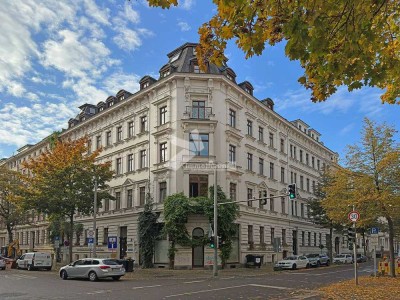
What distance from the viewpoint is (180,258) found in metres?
34.9

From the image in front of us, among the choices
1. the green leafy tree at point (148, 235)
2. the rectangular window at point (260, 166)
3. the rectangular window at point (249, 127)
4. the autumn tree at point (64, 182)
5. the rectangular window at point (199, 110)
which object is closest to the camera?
the autumn tree at point (64, 182)

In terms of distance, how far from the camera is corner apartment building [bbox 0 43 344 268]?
120 feet

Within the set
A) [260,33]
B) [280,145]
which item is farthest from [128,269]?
[260,33]

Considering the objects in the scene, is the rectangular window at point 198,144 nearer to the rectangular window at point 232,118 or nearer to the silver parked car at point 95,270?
the rectangular window at point 232,118

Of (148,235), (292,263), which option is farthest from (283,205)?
(148,235)

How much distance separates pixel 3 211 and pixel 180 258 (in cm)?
3043

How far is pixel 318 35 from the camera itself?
645 cm

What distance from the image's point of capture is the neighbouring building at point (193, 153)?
36656mm

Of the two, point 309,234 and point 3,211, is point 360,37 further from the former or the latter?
point 3,211

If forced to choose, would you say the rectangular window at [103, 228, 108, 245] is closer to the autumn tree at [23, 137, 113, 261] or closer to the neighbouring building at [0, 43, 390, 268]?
the neighbouring building at [0, 43, 390, 268]

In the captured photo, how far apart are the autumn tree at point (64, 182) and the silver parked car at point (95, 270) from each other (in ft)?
34.2

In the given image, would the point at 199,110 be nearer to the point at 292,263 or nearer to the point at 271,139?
the point at 271,139

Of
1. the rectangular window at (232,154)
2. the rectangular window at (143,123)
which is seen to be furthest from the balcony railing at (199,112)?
the rectangular window at (143,123)

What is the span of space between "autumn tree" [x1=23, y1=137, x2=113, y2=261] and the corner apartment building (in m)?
4.68
